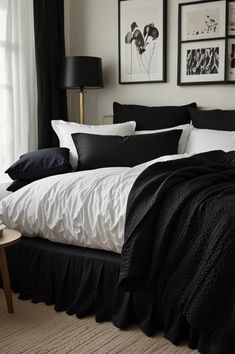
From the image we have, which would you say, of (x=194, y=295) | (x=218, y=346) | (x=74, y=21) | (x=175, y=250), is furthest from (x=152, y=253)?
(x=74, y=21)

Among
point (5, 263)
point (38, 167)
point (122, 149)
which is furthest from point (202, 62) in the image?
point (5, 263)

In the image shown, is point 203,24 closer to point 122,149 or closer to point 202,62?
point 202,62

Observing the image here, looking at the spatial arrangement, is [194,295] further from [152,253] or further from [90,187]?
[90,187]

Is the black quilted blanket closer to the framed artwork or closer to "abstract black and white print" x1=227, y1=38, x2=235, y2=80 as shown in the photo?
"abstract black and white print" x1=227, y1=38, x2=235, y2=80

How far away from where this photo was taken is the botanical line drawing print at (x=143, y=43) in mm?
3910

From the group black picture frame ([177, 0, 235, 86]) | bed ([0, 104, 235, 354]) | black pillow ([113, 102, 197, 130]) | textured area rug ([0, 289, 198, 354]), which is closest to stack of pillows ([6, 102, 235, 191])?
black pillow ([113, 102, 197, 130])

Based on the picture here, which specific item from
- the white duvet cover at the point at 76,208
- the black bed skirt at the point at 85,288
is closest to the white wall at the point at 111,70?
the white duvet cover at the point at 76,208

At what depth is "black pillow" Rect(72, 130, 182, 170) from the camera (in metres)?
3.11

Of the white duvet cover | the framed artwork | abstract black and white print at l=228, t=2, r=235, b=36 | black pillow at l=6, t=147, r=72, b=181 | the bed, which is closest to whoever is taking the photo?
the bed

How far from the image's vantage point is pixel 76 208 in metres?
2.36

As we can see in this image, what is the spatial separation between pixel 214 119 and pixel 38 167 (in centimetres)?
133

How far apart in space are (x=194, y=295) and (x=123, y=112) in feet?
7.16

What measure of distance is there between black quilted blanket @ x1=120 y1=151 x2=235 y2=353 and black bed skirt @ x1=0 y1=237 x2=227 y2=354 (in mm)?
114

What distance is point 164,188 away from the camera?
2053 mm
